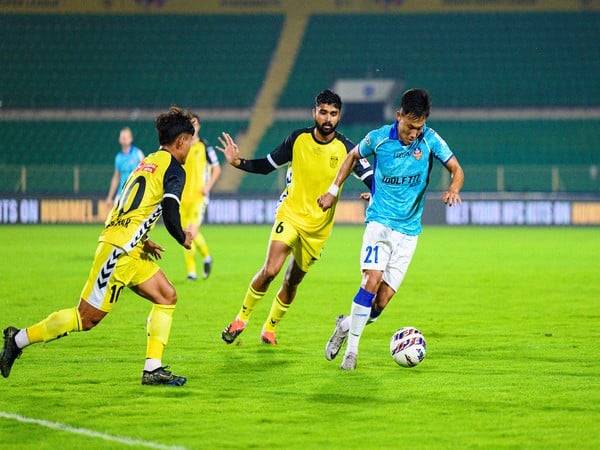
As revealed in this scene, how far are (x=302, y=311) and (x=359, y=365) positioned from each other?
14.8 feet

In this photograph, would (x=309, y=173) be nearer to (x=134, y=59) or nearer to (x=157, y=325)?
(x=157, y=325)

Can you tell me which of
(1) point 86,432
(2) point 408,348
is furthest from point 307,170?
(1) point 86,432

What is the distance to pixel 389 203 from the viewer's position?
1016cm

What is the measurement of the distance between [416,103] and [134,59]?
3777 centimetres

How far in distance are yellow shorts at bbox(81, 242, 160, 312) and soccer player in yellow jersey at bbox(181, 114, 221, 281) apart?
30.0 feet

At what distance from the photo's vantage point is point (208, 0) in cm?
4903

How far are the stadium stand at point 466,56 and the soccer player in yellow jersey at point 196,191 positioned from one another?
25089 mm

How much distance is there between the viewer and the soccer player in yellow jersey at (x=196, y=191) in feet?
60.4

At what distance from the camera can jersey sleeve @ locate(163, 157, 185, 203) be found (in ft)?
28.6

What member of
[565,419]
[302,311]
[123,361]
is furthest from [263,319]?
[565,419]

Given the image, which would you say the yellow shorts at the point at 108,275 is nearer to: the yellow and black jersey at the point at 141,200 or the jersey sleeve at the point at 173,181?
the yellow and black jersey at the point at 141,200

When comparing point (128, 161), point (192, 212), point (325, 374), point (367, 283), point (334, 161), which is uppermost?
point (128, 161)

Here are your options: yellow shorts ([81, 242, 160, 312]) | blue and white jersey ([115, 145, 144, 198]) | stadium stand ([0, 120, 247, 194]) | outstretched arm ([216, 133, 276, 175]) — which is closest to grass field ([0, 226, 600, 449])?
yellow shorts ([81, 242, 160, 312])

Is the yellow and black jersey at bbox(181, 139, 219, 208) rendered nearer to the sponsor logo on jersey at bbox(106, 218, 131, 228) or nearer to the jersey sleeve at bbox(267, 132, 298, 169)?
the jersey sleeve at bbox(267, 132, 298, 169)
